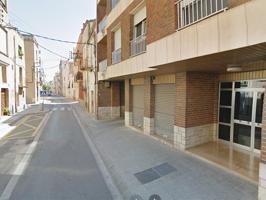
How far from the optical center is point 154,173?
20.8 feet

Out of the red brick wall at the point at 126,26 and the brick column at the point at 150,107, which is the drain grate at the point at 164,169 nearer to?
the brick column at the point at 150,107

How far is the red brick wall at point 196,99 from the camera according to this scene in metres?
7.73


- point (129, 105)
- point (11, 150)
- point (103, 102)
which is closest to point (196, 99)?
point (129, 105)

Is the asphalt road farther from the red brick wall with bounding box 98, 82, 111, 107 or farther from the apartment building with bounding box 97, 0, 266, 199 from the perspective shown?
the red brick wall with bounding box 98, 82, 111, 107

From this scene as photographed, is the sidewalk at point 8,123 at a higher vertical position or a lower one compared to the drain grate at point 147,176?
lower

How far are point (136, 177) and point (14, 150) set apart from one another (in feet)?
19.4

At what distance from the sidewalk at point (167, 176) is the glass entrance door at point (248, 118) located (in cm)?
200

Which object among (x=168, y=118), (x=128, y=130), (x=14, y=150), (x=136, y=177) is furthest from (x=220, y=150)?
(x=14, y=150)

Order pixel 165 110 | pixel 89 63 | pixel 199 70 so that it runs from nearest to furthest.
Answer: pixel 199 70
pixel 165 110
pixel 89 63

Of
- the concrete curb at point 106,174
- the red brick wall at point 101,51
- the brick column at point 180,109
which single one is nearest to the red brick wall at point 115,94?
the red brick wall at point 101,51

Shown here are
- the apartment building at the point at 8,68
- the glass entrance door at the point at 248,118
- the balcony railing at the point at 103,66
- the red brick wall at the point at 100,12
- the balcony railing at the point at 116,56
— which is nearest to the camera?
the glass entrance door at the point at 248,118

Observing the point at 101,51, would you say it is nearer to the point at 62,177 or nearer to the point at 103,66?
the point at 103,66

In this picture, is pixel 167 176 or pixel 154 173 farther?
pixel 154 173

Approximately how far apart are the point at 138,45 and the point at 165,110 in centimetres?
319
